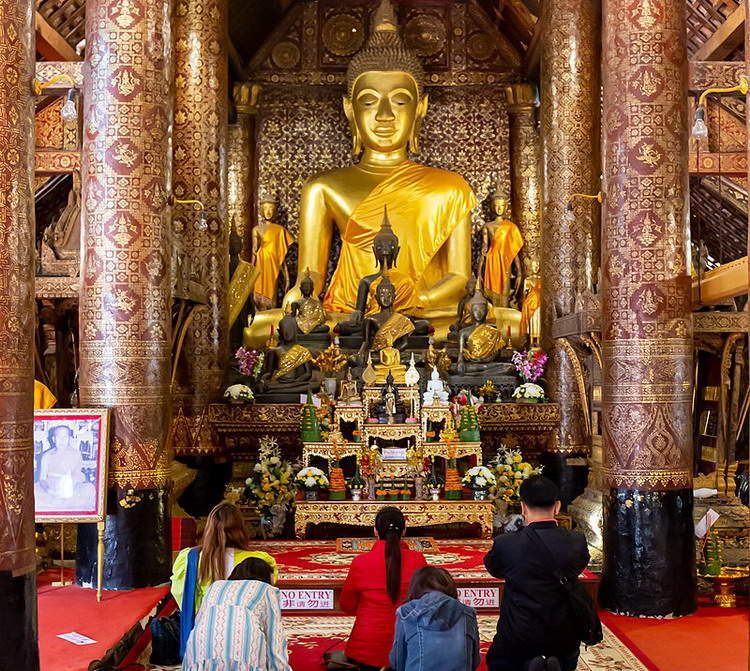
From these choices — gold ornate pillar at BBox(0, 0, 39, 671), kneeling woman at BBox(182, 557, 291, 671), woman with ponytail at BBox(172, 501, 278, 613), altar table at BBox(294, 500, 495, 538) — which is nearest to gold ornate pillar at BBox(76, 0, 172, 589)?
altar table at BBox(294, 500, 495, 538)

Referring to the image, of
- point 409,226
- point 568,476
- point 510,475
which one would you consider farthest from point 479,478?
point 409,226

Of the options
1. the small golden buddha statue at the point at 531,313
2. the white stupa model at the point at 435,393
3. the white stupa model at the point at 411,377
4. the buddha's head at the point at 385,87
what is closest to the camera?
the white stupa model at the point at 435,393

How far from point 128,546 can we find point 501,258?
340 inches

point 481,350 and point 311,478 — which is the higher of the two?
point 481,350

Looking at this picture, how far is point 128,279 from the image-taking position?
746 cm

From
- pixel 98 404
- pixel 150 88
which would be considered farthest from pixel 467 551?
pixel 150 88

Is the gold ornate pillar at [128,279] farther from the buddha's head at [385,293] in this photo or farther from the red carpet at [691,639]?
the buddha's head at [385,293]

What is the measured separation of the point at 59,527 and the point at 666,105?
5.69 m

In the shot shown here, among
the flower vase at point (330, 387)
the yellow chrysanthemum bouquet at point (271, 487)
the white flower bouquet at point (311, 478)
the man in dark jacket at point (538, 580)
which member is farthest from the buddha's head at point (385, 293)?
the man in dark jacket at point (538, 580)

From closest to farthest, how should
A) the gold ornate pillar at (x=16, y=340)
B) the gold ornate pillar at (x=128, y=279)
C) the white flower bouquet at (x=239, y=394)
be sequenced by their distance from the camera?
the gold ornate pillar at (x=16, y=340) → the gold ornate pillar at (x=128, y=279) → the white flower bouquet at (x=239, y=394)

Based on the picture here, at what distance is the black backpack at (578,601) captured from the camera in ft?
13.2

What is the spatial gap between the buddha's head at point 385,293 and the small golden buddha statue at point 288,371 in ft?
3.47

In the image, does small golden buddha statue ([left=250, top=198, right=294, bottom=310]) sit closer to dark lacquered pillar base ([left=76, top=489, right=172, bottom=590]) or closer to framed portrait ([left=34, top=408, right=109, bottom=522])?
dark lacquered pillar base ([left=76, top=489, right=172, bottom=590])

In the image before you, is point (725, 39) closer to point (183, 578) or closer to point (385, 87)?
point (183, 578)
